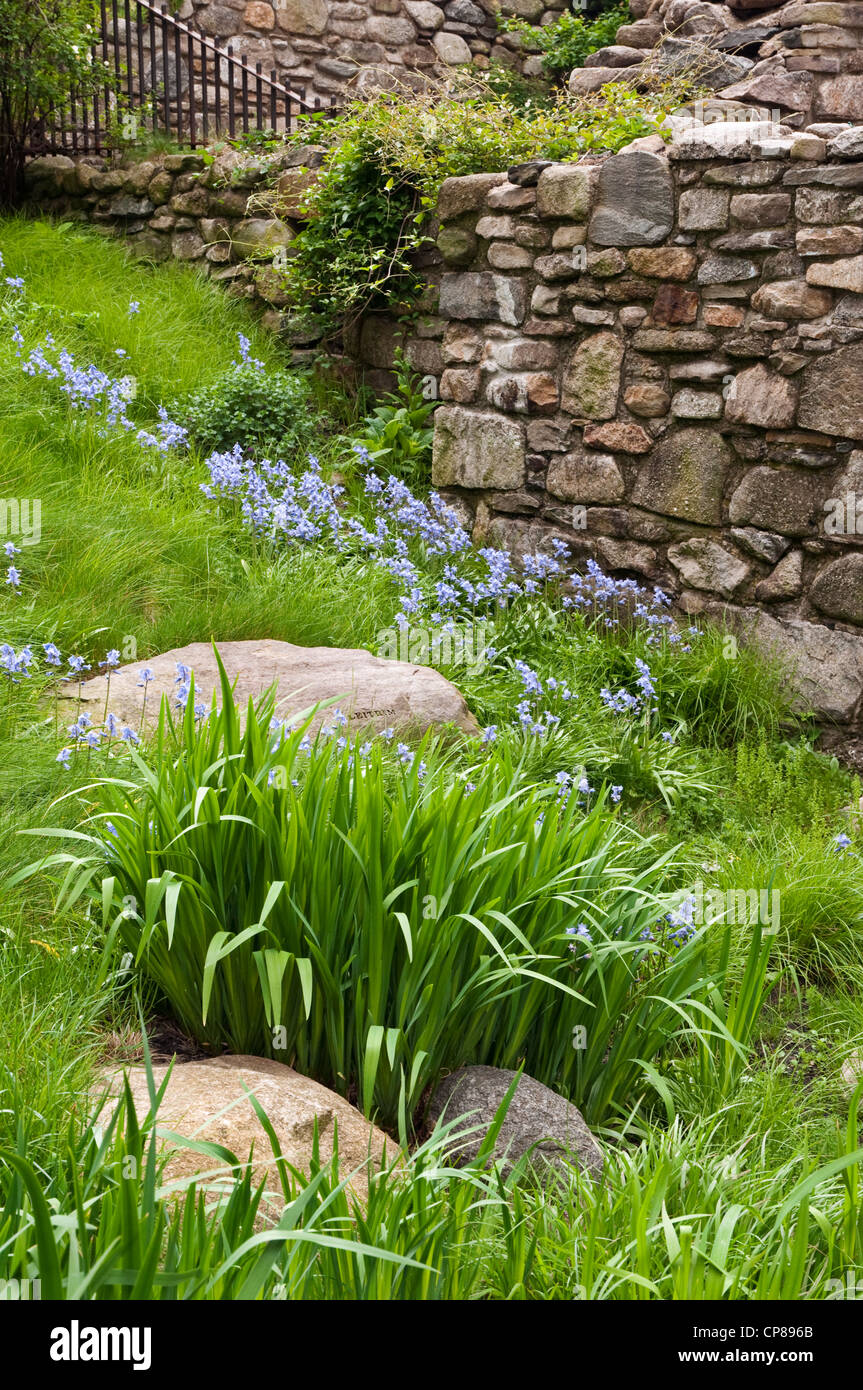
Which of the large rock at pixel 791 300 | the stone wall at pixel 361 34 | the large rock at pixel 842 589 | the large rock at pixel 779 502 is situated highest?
the stone wall at pixel 361 34

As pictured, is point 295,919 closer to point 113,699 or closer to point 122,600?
point 113,699

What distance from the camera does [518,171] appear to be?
5.59 meters

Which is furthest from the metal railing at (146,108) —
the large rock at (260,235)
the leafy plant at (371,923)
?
the leafy plant at (371,923)

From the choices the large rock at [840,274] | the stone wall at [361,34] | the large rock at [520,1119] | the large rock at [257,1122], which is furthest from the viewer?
the stone wall at [361,34]

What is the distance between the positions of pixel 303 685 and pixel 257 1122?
1982 mm

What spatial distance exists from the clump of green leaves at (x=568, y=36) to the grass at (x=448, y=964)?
7.96 meters

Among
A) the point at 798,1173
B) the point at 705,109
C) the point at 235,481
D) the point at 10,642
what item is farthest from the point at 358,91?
the point at 798,1173

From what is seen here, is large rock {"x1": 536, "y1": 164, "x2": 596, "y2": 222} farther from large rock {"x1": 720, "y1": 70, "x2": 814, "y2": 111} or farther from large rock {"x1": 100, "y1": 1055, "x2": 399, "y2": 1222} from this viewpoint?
large rock {"x1": 100, "y1": 1055, "x2": 399, "y2": 1222}

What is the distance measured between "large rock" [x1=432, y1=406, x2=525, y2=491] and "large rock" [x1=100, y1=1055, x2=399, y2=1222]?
13.0 feet

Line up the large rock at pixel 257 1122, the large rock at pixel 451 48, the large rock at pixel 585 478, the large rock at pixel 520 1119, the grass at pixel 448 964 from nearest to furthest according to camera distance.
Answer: the grass at pixel 448 964 < the large rock at pixel 257 1122 < the large rock at pixel 520 1119 < the large rock at pixel 585 478 < the large rock at pixel 451 48

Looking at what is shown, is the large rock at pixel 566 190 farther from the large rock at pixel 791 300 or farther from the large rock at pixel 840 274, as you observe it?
the large rock at pixel 840 274

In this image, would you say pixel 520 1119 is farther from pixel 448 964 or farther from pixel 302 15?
pixel 302 15

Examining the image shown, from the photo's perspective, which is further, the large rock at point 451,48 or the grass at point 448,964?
the large rock at point 451,48

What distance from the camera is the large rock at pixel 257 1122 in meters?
2.02
